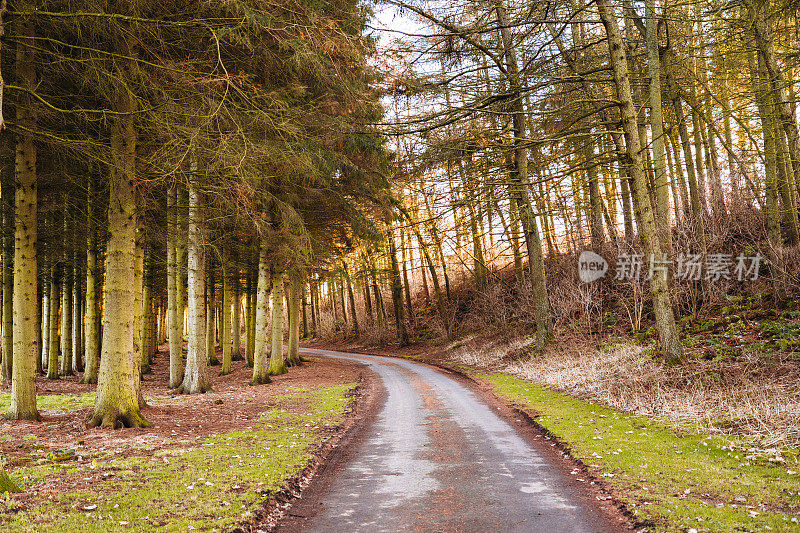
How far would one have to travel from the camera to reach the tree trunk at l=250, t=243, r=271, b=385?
15.9 meters

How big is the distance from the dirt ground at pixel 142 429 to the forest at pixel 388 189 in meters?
0.15

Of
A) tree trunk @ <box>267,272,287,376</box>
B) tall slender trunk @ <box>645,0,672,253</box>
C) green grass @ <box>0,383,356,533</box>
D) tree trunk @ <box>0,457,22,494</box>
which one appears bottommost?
green grass @ <box>0,383,356,533</box>

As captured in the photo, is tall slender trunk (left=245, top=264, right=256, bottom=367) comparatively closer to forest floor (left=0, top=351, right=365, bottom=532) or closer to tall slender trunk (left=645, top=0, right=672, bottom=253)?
forest floor (left=0, top=351, right=365, bottom=532)

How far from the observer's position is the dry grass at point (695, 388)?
7035 millimetres

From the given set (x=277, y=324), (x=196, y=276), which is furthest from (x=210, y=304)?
(x=196, y=276)

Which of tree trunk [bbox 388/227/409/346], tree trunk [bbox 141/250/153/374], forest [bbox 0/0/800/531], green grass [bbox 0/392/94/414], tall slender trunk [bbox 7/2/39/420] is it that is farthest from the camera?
tree trunk [bbox 388/227/409/346]

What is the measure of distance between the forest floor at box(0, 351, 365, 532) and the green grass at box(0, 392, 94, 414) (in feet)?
0.10

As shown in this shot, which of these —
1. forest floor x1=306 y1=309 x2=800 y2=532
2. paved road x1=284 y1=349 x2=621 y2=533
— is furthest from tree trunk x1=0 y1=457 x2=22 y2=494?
forest floor x1=306 y1=309 x2=800 y2=532

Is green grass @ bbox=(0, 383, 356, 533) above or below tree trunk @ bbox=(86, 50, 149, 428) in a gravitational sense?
below

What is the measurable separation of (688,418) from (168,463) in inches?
327

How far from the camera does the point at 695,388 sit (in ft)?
30.2

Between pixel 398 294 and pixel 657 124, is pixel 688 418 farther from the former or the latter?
pixel 398 294

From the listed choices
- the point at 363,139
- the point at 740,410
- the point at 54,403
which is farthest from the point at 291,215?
the point at 740,410

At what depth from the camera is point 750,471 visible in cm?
576
